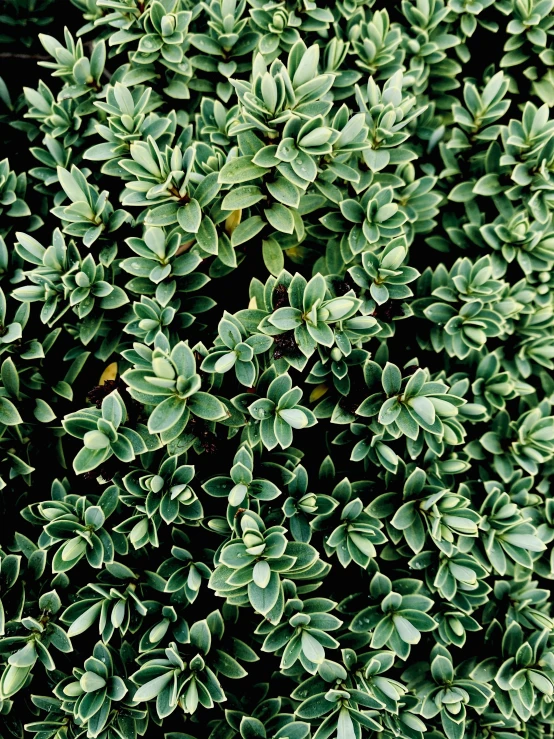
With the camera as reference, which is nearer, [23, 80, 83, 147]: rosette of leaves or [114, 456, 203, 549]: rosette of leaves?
[114, 456, 203, 549]: rosette of leaves

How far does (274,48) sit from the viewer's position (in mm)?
2244

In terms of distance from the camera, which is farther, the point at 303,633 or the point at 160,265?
the point at 160,265

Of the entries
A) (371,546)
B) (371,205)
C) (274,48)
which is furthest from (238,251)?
(371,546)

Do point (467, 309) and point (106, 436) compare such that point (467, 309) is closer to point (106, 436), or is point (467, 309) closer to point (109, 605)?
point (106, 436)

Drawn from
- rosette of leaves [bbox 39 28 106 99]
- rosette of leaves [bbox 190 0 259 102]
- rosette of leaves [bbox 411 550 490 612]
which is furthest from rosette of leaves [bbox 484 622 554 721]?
rosette of leaves [bbox 39 28 106 99]

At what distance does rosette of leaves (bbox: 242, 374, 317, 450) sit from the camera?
1883 mm

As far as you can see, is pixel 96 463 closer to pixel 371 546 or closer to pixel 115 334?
pixel 115 334

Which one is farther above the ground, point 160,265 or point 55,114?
point 55,114

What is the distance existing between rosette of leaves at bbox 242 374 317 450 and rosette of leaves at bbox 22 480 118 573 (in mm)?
520

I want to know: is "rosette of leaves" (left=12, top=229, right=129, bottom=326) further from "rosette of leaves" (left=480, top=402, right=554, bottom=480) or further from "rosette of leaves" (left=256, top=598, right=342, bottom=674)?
"rosette of leaves" (left=480, top=402, right=554, bottom=480)

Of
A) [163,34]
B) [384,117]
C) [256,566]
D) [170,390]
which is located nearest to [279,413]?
[170,390]

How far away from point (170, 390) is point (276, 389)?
1.11 feet

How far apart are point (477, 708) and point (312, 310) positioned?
144 centimetres

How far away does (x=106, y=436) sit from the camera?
1.83 metres
